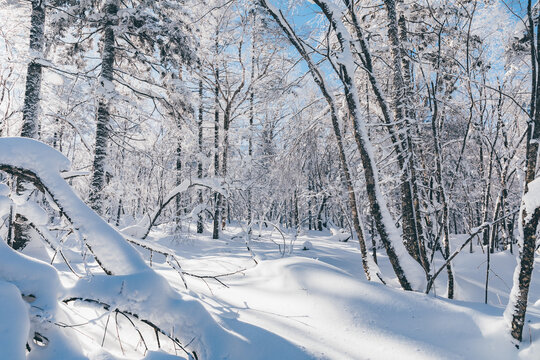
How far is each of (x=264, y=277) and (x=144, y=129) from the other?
752cm

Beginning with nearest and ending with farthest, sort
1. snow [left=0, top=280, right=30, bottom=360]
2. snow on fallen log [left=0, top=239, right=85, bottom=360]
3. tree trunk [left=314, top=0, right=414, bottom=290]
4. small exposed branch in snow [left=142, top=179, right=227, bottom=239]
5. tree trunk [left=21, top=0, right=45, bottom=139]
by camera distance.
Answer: snow [left=0, top=280, right=30, bottom=360] < snow on fallen log [left=0, top=239, right=85, bottom=360] < tree trunk [left=314, top=0, right=414, bottom=290] < small exposed branch in snow [left=142, top=179, right=227, bottom=239] < tree trunk [left=21, top=0, right=45, bottom=139]

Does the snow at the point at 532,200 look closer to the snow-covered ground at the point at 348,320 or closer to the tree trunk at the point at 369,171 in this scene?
the snow-covered ground at the point at 348,320

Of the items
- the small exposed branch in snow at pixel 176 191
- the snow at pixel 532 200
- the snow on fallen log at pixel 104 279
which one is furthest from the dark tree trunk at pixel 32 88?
the snow at pixel 532 200

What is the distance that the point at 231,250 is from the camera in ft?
31.3

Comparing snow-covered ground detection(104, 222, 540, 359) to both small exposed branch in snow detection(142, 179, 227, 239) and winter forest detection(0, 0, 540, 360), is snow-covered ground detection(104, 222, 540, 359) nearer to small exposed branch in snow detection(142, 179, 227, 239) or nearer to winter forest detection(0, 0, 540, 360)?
winter forest detection(0, 0, 540, 360)

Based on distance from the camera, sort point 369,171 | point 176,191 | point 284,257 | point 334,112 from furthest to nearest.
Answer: point 176,191, point 284,257, point 334,112, point 369,171

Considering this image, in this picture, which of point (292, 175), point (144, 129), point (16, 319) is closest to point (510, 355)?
point (16, 319)

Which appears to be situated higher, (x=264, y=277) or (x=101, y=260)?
(x=101, y=260)

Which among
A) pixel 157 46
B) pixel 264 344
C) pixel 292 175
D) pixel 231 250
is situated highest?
pixel 157 46

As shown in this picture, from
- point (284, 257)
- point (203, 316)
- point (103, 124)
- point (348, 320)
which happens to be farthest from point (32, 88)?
point (348, 320)

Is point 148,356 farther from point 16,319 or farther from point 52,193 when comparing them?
point 52,193

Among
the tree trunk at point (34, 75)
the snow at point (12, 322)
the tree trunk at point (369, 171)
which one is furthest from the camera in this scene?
the tree trunk at point (34, 75)

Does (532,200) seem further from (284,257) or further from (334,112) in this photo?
(284,257)

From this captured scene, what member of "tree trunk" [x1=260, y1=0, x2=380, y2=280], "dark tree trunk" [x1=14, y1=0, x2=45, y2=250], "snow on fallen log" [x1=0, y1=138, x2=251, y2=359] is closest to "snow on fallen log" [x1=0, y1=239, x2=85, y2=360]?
"snow on fallen log" [x1=0, y1=138, x2=251, y2=359]
